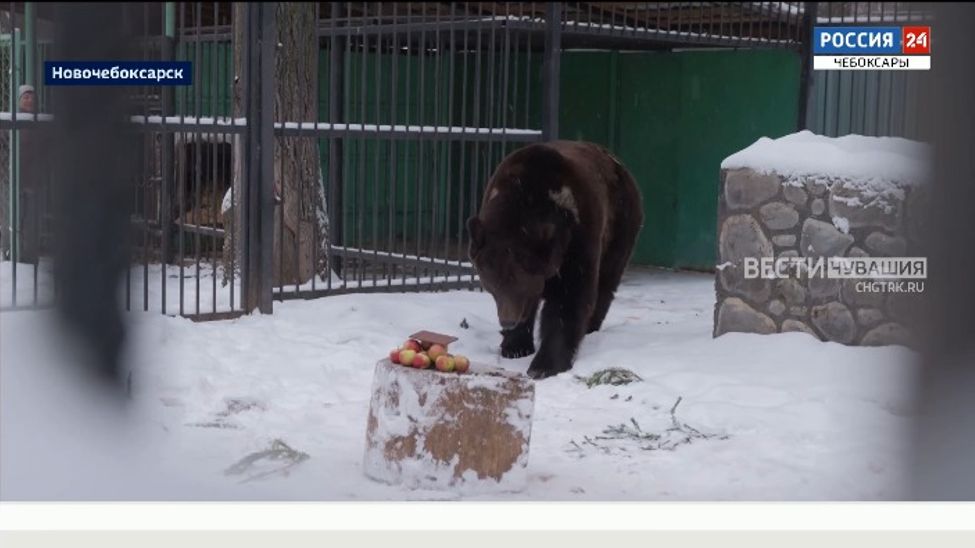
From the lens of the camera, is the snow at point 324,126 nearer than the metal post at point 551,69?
Yes

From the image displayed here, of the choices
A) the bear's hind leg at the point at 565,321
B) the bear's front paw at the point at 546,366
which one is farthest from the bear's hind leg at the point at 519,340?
the bear's front paw at the point at 546,366

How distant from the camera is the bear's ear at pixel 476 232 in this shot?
593 cm

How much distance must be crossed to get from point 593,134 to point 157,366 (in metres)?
6.17

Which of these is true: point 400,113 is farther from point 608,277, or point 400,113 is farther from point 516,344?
point 516,344

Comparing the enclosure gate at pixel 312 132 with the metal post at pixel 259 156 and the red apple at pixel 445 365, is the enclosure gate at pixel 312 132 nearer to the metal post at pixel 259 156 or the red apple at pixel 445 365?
the metal post at pixel 259 156

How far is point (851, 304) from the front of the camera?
634 centimetres

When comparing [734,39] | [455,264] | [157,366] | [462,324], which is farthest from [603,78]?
[157,366]

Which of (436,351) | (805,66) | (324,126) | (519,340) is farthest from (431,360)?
(805,66)

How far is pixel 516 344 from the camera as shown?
6.76m

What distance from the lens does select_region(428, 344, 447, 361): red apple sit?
173 inches

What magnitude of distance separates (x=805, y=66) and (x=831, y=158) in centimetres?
380
